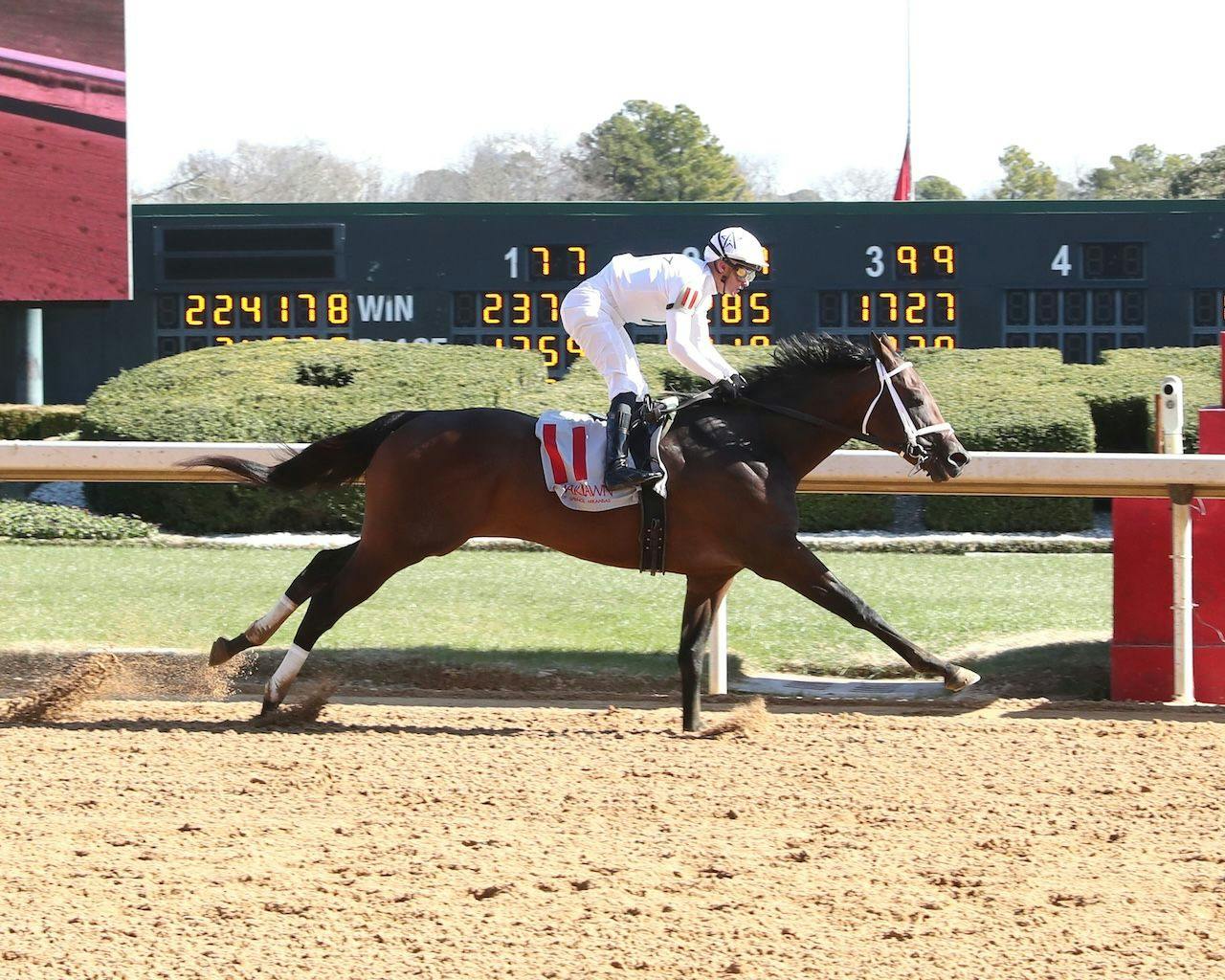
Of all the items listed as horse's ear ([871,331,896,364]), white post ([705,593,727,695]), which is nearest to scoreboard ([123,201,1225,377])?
white post ([705,593,727,695])

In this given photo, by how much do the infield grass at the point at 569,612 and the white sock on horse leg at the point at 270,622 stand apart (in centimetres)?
122

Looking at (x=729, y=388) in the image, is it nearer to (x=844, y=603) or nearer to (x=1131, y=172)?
(x=844, y=603)

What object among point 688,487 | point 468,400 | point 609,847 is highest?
point 468,400

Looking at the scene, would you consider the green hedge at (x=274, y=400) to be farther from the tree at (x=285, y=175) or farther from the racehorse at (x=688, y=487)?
the tree at (x=285, y=175)

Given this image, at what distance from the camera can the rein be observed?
6.50 m

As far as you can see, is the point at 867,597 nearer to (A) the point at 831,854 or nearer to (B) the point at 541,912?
(A) the point at 831,854

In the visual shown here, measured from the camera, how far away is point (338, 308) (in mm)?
14984

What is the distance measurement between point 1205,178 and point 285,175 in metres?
34.0

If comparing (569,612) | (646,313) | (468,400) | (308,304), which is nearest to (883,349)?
(646,313)

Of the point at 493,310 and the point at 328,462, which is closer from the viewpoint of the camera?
the point at 328,462

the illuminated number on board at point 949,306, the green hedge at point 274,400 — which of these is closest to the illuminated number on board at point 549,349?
the green hedge at point 274,400

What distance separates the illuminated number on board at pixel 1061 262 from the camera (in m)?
14.5

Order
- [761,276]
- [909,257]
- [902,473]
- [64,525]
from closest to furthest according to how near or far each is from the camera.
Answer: [902,473], [64,525], [761,276], [909,257]

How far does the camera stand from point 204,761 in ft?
18.8
